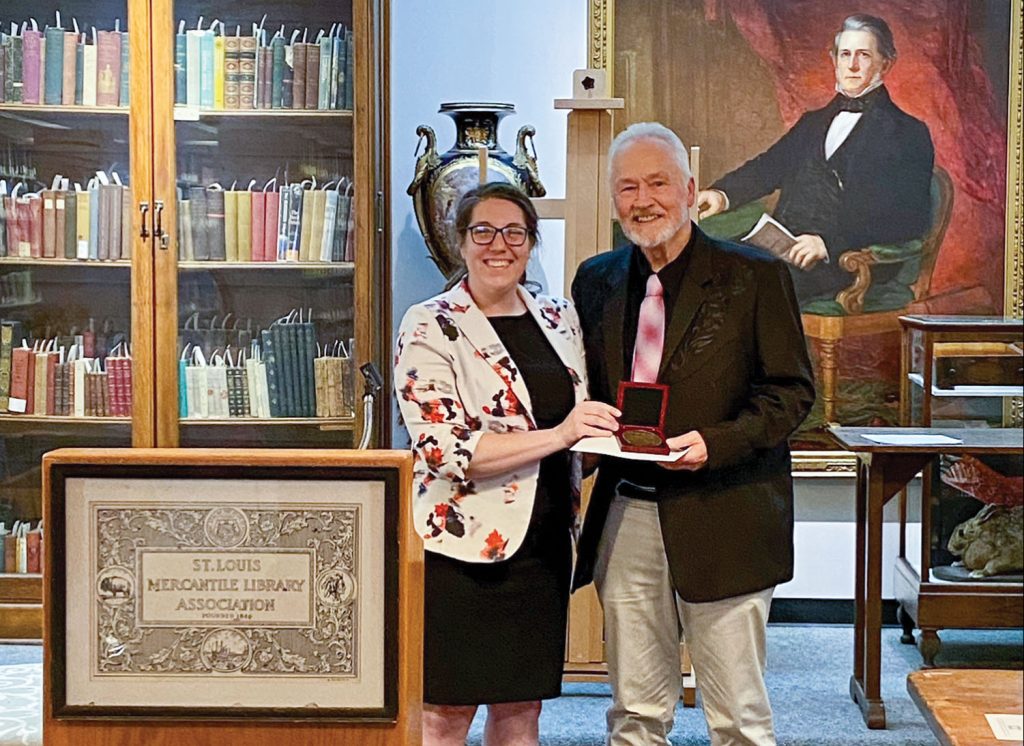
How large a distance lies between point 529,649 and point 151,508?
1.21 meters

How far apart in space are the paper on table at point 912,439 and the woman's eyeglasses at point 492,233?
162 centimetres

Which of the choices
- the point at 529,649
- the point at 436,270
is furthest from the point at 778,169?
the point at 529,649

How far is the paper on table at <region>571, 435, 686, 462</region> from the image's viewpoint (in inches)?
83.5

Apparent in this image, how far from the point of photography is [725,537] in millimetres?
2285

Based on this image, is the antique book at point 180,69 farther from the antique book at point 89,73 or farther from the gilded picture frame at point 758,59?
the gilded picture frame at point 758,59

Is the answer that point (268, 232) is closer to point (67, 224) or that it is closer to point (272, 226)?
point (272, 226)

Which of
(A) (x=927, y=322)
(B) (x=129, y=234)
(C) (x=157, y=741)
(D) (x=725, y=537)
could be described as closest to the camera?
(C) (x=157, y=741)

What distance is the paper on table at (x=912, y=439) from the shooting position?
3.53m

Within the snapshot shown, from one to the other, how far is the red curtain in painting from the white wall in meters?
0.55

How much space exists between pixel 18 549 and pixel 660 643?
2.44 m

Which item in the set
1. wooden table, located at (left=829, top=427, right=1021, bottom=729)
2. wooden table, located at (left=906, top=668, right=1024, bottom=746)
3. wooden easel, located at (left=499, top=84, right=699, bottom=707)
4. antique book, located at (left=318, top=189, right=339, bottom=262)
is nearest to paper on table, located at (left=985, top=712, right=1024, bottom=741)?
wooden table, located at (left=906, top=668, right=1024, bottom=746)

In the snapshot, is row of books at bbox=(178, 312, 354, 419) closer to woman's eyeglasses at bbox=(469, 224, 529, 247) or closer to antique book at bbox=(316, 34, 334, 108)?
antique book at bbox=(316, 34, 334, 108)

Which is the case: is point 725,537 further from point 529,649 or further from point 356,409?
point 356,409

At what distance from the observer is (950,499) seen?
13.0 feet
